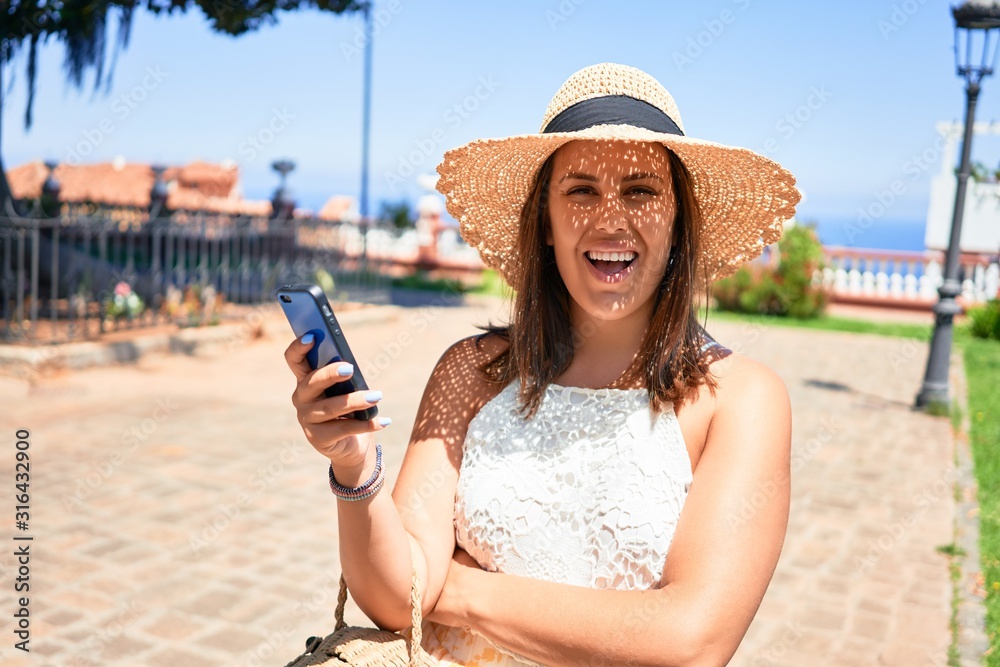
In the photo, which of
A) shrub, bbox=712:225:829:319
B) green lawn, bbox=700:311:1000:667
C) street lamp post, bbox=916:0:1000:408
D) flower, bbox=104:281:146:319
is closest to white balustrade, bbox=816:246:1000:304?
shrub, bbox=712:225:829:319

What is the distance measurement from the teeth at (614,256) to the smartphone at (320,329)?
0.59 meters

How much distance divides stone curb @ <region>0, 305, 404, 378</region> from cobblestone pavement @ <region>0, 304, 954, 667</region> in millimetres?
145

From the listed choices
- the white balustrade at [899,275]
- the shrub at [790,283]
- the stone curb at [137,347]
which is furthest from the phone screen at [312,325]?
the white balustrade at [899,275]

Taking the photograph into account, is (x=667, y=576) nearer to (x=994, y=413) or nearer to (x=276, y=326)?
(x=994, y=413)

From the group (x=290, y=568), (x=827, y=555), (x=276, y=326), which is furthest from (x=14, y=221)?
(x=827, y=555)

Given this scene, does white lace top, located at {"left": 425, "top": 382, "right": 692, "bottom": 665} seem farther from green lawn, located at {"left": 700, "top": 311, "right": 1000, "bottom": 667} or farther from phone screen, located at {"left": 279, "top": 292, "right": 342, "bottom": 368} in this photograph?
green lawn, located at {"left": 700, "top": 311, "right": 1000, "bottom": 667}

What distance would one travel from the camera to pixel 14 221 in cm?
830

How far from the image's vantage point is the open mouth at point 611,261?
1.71 metres

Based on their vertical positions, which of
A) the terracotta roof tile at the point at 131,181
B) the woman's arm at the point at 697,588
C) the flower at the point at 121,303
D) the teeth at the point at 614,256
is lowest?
the flower at the point at 121,303

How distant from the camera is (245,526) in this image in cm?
476

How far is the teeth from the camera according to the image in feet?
5.59

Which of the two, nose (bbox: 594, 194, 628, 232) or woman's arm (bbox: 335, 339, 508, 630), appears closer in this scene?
woman's arm (bbox: 335, 339, 508, 630)

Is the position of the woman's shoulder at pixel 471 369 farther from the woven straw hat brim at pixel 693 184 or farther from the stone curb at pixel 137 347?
the stone curb at pixel 137 347

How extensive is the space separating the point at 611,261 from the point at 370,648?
0.84 meters
